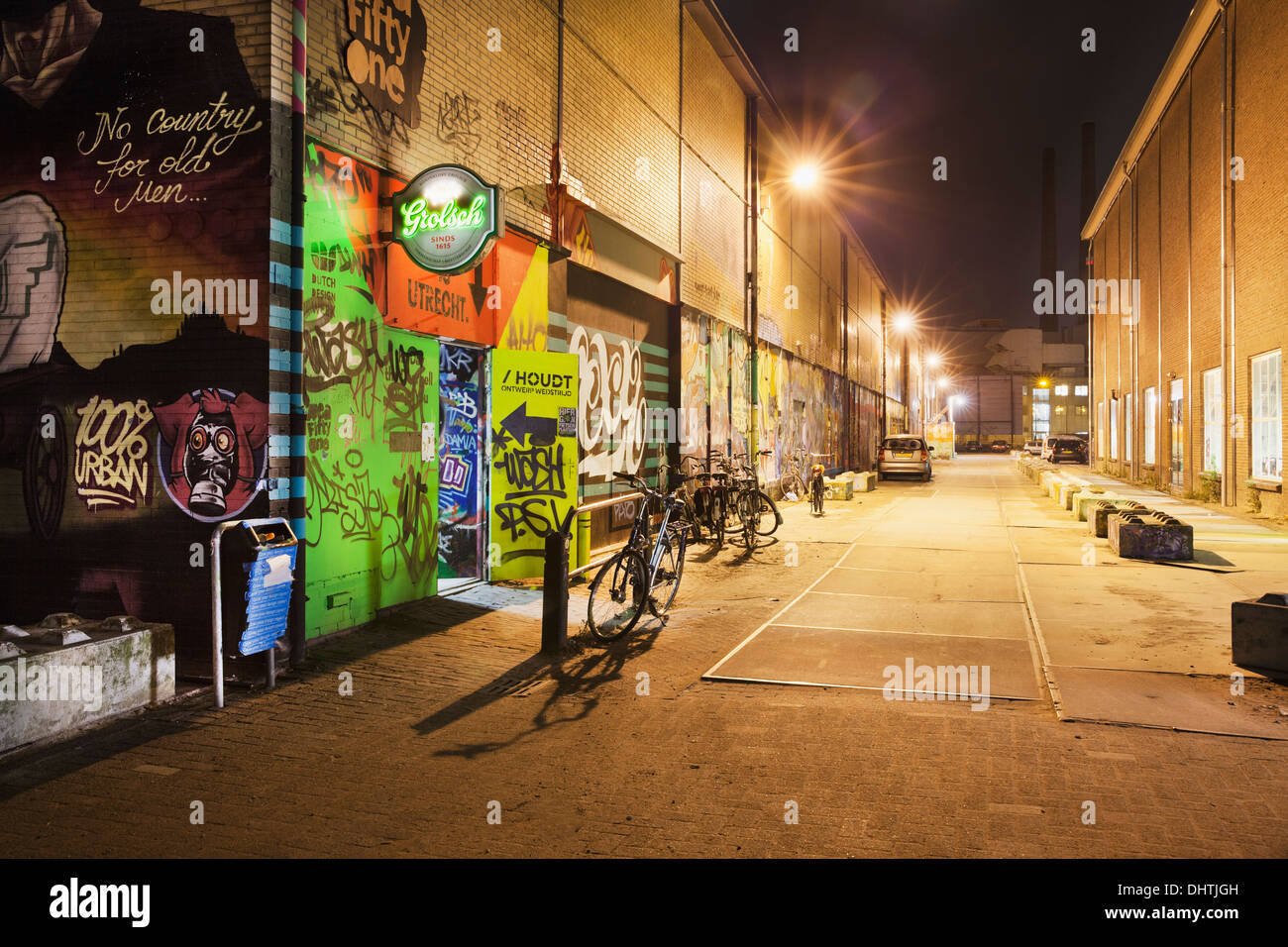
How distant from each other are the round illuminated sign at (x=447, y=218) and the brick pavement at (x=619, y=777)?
3.74m

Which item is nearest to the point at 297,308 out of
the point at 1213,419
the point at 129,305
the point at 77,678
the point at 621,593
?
the point at 129,305

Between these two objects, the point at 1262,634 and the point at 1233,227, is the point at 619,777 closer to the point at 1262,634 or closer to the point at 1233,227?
the point at 1262,634

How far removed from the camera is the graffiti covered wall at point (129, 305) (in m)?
6.65

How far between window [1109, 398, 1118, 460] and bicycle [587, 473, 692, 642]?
128ft

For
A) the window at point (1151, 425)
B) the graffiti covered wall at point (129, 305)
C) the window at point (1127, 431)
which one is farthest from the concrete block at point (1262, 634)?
the window at point (1127, 431)

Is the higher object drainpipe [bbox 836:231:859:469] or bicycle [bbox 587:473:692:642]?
drainpipe [bbox 836:231:859:469]

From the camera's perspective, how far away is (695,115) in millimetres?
18047

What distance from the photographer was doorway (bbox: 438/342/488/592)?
980 cm

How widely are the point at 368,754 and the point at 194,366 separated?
3.56 metres

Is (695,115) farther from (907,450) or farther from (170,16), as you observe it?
(907,450)

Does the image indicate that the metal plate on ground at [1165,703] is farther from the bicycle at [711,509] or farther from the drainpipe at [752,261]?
the drainpipe at [752,261]

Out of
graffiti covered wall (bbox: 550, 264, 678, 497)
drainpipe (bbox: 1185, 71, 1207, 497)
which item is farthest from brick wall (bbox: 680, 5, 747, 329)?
drainpipe (bbox: 1185, 71, 1207, 497)

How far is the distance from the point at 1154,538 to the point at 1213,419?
48.3 feet

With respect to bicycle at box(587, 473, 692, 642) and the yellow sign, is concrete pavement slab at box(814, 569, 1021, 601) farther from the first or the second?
the yellow sign
